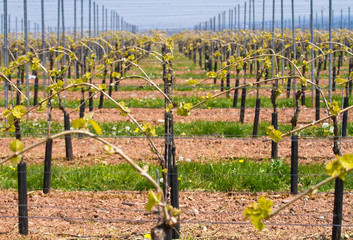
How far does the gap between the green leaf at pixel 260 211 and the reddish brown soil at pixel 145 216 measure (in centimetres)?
139

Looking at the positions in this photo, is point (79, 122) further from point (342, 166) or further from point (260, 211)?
point (342, 166)

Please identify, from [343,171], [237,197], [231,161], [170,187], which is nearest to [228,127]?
[231,161]

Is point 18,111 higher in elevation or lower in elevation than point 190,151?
higher

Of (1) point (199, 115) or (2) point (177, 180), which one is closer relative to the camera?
(2) point (177, 180)

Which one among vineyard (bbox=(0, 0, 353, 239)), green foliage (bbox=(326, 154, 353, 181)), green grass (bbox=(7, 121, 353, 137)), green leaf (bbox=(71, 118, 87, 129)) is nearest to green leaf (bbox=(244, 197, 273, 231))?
vineyard (bbox=(0, 0, 353, 239))

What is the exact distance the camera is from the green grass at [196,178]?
4.44 metres

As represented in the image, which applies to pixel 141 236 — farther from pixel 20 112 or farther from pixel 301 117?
pixel 301 117

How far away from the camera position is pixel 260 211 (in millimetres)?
1690

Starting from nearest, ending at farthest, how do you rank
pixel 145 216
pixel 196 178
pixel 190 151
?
pixel 145 216 < pixel 196 178 < pixel 190 151

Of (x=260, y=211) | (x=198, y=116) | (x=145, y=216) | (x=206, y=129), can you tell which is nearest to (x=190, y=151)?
(x=206, y=129)

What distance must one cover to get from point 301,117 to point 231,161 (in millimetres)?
3059

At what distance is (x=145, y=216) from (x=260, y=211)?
87.0 inches

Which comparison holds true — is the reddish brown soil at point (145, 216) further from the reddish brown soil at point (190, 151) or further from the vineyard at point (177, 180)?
the reddish brown soil at point (190, 151)

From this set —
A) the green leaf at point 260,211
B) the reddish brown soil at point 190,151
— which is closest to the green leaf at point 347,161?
the green leaf at point 260,211
